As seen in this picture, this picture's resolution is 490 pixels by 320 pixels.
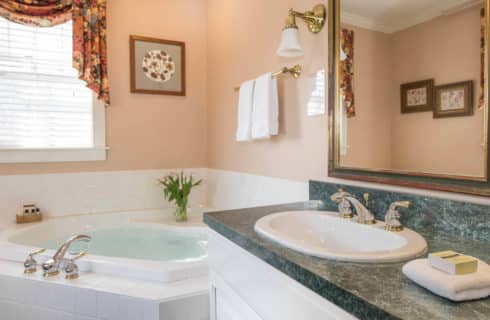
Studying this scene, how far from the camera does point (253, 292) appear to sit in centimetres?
102

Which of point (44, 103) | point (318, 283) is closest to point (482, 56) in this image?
point (318, 283)

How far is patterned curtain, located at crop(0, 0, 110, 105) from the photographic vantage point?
8.13 feet

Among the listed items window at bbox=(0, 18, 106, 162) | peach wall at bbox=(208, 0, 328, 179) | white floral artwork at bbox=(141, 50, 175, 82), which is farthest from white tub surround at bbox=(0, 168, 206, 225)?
white floral artwork at bbox=(141, 50, 175, 82)

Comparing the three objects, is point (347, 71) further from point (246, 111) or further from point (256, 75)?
point (256, 75)

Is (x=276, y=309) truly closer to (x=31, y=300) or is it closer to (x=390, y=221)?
(x=390, y=221)

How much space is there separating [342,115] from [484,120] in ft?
1.99

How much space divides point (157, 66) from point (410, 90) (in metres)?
2.28

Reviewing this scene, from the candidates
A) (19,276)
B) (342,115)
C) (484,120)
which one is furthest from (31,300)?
(484,120)

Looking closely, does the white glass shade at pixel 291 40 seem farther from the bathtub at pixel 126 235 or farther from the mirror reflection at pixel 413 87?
the bathtub at pixel 126 235

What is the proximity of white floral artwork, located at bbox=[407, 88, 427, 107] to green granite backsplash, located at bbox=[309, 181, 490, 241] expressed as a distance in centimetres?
32

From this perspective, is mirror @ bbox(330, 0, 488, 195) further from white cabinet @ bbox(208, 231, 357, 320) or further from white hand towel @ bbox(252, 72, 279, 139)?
white cabinet @ bbox(208, 231, 357, 320)

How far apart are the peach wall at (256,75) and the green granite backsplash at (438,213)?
0.41 meters

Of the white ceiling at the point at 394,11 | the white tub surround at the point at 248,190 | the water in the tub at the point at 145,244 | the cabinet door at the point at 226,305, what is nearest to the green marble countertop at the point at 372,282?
the cabinet door at the point at 226,305

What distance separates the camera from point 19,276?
1.67 m
